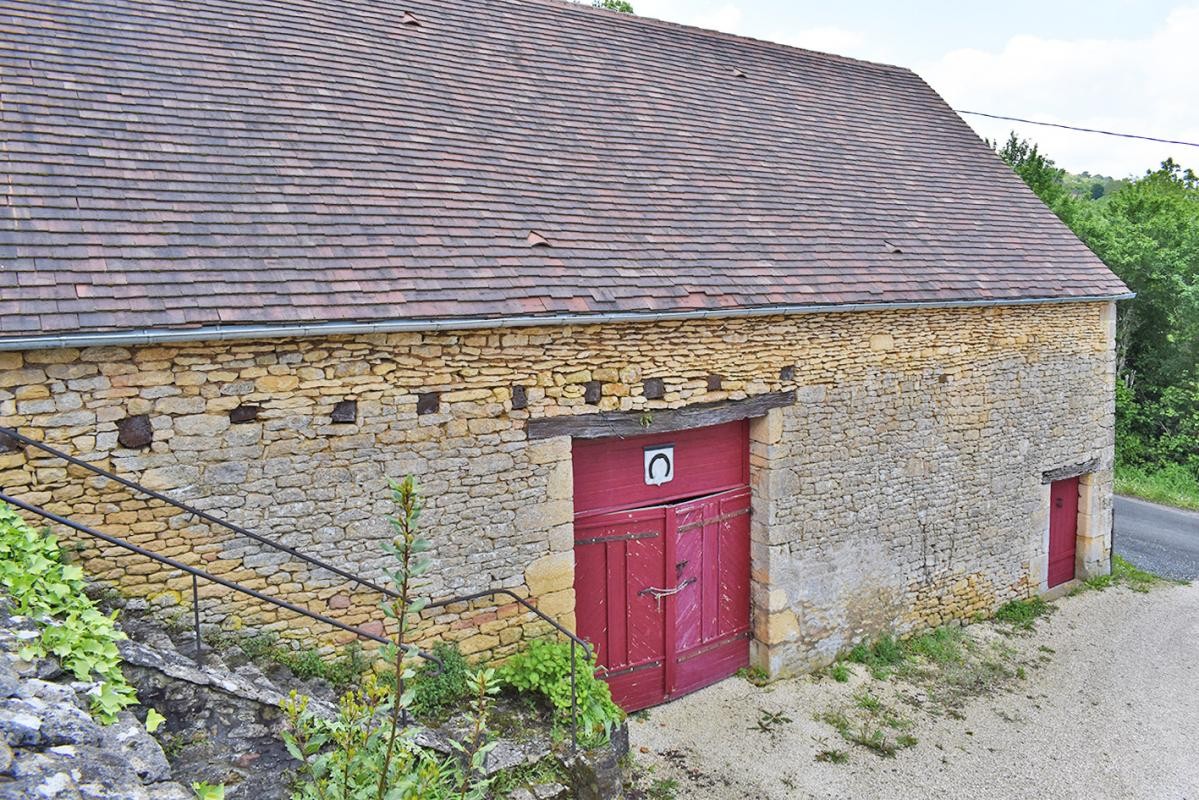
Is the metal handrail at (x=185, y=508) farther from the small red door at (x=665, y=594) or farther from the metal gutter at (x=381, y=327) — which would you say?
the small red door at (x=665, y=594)

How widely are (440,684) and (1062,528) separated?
9047 millimetres

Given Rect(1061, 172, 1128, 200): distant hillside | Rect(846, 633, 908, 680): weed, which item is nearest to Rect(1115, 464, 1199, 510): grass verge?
Rect(846, 633, 908, 680): weed

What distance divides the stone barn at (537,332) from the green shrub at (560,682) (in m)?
0.30

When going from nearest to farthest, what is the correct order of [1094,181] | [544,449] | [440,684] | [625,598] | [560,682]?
[440,684] < [560,682] < [544,449] < [625,598] < [1094,181]

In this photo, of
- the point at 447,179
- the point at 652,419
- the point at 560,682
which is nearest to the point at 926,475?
the point at 652,419

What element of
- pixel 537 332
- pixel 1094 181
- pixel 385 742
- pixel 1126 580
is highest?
pixel 1094 181

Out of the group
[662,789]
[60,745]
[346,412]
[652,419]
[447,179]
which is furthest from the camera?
[447,179]

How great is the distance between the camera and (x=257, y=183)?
21.0ft

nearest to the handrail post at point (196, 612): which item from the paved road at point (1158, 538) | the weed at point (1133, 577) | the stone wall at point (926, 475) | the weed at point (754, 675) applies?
the stone wall at point (926, 475)

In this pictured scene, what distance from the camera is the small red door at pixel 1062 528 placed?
11.0m

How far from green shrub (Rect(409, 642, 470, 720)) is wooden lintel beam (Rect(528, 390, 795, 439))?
5.86ft

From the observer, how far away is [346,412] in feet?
19.2

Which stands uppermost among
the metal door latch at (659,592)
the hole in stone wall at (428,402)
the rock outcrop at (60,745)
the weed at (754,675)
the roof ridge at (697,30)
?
the roof ridge at (697,30)

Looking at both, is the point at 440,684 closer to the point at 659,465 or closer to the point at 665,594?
the point at 665,594
